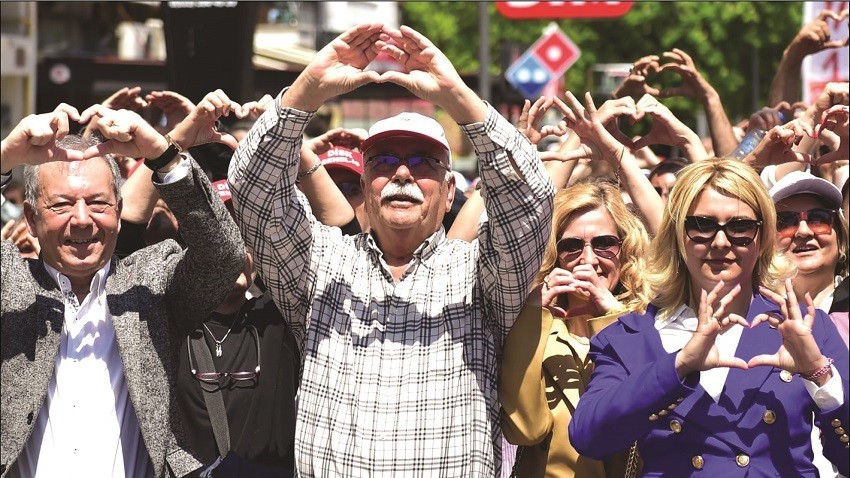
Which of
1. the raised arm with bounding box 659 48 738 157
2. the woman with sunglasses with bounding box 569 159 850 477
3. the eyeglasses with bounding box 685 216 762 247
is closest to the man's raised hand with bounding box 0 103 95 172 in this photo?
the woman with sunglasses with bounding box 569 159 850 477

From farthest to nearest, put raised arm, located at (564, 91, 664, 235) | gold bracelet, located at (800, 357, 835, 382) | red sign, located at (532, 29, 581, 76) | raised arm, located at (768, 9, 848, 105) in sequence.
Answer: red sign, located at (532, 29, 581, 76), raised arm, located at (768, 9, 848, 105), raised arm, located at (564, 91, 664, 235), gold bracelet, located at (800, 357, 835, 382)

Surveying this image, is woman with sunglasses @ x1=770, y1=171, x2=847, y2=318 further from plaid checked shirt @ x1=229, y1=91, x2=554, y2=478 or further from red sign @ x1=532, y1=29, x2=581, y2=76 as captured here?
red sign @ x1=532, y1=29, x2=581, y2=76

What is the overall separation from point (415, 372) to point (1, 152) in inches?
53.0

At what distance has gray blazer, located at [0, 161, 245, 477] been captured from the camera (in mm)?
3982

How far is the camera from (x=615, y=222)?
4758 mm

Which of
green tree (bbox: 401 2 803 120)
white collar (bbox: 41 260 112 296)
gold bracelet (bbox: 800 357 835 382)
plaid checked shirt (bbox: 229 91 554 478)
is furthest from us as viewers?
green tree (bbox: 401 2 803 120)

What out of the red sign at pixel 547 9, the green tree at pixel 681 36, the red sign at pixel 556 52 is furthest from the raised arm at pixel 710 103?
the green tree at pixel 681 36

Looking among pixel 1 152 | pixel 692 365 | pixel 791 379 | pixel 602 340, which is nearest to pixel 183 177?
pixel 1 152

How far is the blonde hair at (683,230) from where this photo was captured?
380 centimetres

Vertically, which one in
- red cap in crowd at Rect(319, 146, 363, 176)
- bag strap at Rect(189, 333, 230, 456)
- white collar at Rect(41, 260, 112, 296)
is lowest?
bag strap at Rect(189, 333, 230, 456)

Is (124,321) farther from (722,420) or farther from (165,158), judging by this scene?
(722,420)

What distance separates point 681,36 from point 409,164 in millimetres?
29337

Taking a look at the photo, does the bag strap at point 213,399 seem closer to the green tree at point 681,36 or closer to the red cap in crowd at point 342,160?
the red cap in crowd at point 342,160

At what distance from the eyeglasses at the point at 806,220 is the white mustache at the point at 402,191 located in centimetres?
Result: 159
